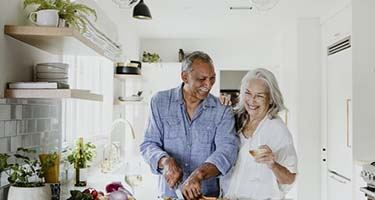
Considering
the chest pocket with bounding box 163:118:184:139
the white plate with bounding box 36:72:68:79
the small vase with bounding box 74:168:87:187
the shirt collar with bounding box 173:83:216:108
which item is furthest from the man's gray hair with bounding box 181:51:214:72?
the small vase with bounding box 74:168:87:187

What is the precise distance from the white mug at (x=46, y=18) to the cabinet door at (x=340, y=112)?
341cm

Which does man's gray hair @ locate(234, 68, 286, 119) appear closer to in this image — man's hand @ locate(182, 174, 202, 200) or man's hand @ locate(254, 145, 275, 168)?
man's hand @ locate(254, 145, 275, 168)

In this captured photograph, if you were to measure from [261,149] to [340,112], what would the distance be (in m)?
3.66

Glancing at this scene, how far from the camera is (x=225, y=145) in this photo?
1792 millimetres

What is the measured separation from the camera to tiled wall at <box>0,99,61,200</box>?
2.09 metres

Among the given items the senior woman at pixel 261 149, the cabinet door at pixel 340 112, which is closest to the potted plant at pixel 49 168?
the senior woman at pixel 261 149

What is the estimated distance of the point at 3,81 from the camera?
6.92 ft

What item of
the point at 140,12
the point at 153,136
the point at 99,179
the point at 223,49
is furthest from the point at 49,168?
the point at 223,49

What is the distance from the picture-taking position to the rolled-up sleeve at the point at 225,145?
5.74 ft

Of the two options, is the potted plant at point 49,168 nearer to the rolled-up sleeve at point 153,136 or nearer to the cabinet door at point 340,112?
the rolled-up sleeve at point 153,136

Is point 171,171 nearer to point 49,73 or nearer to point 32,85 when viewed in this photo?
point 32,85

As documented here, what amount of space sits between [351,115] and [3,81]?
3.55 m

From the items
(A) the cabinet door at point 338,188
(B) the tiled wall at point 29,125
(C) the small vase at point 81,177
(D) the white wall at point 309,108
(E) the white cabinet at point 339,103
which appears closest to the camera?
(B) the tiled wall at point 29,125

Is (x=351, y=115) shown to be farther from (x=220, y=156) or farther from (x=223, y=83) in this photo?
(x=223, y=83)
